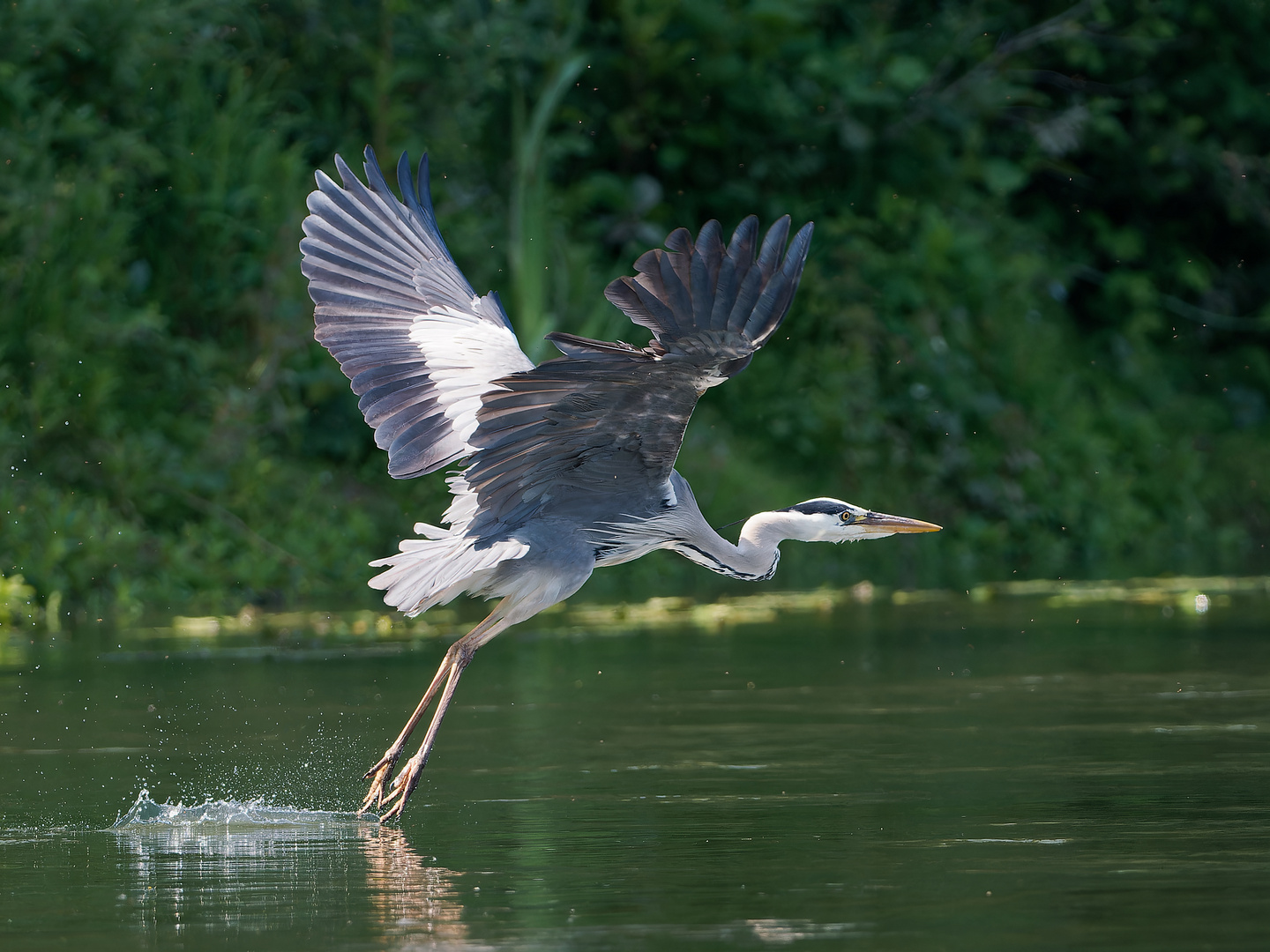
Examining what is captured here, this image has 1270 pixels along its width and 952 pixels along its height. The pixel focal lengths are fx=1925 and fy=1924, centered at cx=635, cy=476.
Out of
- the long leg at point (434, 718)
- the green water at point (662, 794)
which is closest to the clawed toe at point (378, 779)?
the long leg at point (434, 718)

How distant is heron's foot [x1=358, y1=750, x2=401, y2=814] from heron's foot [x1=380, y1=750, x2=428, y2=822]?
0.05 metres

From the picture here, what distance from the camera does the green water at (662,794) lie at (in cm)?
426

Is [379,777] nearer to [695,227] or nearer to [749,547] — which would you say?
[749,547]

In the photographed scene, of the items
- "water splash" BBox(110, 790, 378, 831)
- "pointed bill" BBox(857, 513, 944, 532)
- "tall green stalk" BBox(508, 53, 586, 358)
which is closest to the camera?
"water splash" BBox(110, 790, 378, 831)

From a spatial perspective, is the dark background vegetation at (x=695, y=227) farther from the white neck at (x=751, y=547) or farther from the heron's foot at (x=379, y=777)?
the heron's foot at (x=379, y=777)

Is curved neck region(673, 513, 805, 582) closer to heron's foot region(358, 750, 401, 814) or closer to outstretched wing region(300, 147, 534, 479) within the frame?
outstretched wing region(300, 147, 534, 479)

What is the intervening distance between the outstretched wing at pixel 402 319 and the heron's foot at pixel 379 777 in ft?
4.34

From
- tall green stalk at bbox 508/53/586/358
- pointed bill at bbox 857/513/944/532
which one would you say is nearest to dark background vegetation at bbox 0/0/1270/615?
tall green stalk at bbox 508/53/586/358

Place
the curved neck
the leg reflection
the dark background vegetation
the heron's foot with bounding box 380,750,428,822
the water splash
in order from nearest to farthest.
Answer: the leg reflection
the water splash
the heron's foot with bounding box 380,750,428,822
the curved neck
the dark background vegetation

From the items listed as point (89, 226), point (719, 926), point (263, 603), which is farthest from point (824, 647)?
point (89, 226)

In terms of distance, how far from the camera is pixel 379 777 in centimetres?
627

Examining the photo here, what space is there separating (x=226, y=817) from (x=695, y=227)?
42.4 feet

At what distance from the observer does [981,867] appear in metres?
4.73

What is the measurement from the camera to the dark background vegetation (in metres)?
Answer: 13.5
